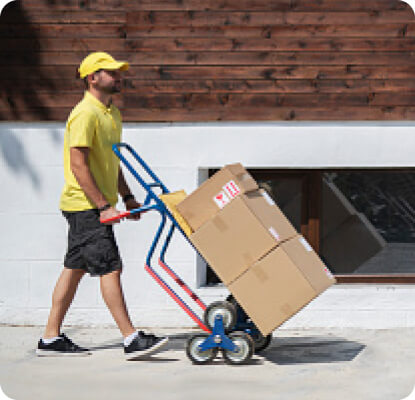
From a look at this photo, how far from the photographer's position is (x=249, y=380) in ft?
16.9

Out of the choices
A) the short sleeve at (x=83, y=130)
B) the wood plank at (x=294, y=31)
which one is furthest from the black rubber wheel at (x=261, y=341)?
the wood plank at (x=294, y=31)

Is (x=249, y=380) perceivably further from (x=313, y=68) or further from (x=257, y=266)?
(x=313, y=68)

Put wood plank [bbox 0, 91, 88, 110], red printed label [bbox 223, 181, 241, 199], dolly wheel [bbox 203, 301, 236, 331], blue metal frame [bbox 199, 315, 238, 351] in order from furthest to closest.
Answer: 1. wood plank [bbox 0, 91, 88, 110]
2. dolly wheel [bbox 203, 301, 236, 331]
3. blue metal frame [bbox 199, 315, 238, 351]
4. red printed label [bbox 223, 181, 241, 199]

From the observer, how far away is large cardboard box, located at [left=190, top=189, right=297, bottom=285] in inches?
206

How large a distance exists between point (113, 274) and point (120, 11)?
2.13 meters

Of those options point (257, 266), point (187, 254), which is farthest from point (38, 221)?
point (257, 266)

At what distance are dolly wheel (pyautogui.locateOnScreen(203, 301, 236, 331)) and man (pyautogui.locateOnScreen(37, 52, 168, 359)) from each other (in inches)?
12.2

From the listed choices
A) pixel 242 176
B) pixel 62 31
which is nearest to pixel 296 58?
pixel 242 176

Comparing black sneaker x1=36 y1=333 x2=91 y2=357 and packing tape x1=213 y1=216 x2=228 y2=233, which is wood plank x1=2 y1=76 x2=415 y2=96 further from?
black sneaker x1=36 y1=333 x2=91 y2=357

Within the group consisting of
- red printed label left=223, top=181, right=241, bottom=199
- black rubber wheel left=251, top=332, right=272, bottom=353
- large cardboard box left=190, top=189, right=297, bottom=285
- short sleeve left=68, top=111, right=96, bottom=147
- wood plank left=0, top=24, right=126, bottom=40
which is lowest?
black rubber wheel left=251, top=332, right=272, bottom=353

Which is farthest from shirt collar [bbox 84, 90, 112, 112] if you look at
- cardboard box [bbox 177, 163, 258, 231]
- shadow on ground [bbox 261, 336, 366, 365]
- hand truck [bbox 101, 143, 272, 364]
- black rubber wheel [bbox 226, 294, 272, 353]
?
shadow on ground [bbox 261, 336, 366, 365]

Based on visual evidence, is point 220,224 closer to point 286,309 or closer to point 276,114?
point 286,309

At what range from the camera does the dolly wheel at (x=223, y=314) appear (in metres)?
5.52

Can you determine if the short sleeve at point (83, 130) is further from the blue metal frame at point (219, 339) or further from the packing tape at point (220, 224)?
the blue metal frame at point (219, 339)
